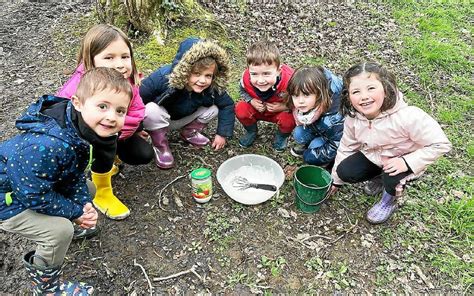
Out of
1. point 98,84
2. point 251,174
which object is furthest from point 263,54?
point 98,84

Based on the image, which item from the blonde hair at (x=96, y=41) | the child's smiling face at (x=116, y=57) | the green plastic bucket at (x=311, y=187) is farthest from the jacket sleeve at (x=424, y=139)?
the blonde hair at (x=96, y=41)

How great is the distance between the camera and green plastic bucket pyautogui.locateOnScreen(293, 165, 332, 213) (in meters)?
3.06

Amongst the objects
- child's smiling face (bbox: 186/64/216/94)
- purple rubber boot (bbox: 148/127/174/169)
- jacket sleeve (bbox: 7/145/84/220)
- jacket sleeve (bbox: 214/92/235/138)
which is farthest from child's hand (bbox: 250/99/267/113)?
jacket sleeve (bbox: 7/145/84/220)

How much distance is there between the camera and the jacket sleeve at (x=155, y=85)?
342cm

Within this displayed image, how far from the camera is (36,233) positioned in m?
2.29

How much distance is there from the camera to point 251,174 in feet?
11.8

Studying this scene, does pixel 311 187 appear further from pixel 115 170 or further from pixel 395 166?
pixel 115 170

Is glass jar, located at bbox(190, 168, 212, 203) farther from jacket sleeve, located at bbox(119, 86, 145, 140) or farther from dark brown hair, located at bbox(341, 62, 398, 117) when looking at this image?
dark brown hair, located at bbox(341, 62, 398, 117)

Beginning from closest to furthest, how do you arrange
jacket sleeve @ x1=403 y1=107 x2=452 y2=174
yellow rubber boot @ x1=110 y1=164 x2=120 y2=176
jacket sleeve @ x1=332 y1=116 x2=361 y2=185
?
jacket sleeve @ x1=403 y1=107 x2=452 y2=174 < jacket sleeve @ x1=332 y1=116 x2=361 y2=185 < yellow rubber boot @ x1=110 y1=164 x2=120 y2=176

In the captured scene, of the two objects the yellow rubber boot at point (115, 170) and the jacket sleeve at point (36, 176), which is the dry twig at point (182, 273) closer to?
the jacket sleeve at point (36, 176)

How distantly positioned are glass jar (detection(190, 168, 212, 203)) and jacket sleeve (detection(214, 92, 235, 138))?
2.28 ft

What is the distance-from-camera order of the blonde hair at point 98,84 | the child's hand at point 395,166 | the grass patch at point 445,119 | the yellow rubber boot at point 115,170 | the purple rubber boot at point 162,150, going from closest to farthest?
the blonde hair at point 98,84 → the child's hand at point 395,166 → the grass patch at point 445,119 → the yellow rubber boot at point 115,170 → the purple rubber boot at point 162,150

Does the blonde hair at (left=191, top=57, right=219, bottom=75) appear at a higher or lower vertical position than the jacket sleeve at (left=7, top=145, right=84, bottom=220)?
higher

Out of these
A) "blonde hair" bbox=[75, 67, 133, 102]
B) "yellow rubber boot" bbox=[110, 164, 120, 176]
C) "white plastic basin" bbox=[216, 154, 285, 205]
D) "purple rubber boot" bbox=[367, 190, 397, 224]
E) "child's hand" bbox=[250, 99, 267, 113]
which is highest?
"blonde hair" bbox=[75, 67, 133, 102]
